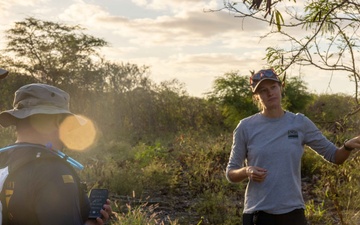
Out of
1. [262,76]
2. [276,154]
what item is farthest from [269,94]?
Result: [276,154]

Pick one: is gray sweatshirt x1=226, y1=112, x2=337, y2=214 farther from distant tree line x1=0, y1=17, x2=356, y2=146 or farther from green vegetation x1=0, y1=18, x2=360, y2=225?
distant tree line x1=0, y1=17, x2=356, y2=146

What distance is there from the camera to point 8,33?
25.9 metres

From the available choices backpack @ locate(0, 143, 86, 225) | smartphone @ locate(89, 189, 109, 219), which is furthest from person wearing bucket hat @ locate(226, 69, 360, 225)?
backpack @ locate(0, 143, 86, 225)

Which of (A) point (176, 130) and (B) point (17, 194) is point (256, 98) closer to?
(B) point (17, 194)

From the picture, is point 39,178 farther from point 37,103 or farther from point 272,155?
point 272,155

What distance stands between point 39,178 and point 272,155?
1.78m

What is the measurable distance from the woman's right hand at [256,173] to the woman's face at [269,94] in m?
0.43

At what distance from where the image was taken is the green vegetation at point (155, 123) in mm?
8438

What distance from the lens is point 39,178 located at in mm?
1798

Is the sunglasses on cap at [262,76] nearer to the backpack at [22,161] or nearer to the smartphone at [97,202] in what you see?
the smartphone at [97,202]

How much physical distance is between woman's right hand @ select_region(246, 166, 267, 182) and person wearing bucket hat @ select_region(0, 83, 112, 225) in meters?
1.35

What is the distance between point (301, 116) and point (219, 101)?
17139 mm

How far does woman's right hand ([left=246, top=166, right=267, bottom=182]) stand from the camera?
3160 millimetres

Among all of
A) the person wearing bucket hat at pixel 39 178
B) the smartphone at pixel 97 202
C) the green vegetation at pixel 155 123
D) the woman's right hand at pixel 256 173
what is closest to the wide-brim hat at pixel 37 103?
the person wearing bucket hat at pixel 39 178
